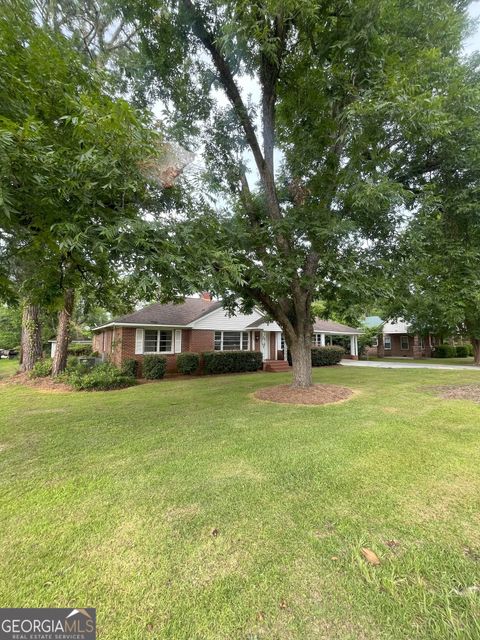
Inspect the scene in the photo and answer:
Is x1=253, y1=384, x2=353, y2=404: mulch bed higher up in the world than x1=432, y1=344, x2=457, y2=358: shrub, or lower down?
lower down

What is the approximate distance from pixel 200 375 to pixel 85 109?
13.0 meters

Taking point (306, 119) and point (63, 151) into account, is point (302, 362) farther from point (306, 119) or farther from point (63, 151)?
point (63, 151)

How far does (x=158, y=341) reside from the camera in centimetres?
1562

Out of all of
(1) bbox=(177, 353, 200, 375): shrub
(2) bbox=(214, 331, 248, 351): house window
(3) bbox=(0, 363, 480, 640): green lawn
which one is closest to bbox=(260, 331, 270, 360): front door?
(2) bbox=(214, 331, 248, 351): house window

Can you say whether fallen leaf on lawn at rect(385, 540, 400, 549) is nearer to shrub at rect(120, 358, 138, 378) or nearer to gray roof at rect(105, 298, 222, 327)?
shrub at rect(120, 358, 138, 378)

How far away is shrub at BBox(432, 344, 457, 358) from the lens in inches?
1161

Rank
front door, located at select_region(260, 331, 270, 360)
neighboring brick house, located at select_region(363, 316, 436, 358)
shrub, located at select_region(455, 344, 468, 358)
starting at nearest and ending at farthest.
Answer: front door, located at select_region(260, 331, 270, 360) → neighboring brick house, located at select_region(363, 316, 436, 358) → shrub, located at select_region(455, 344, 468, 358)

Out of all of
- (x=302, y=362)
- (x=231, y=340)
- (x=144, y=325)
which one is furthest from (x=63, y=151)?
(x=231, y=340)

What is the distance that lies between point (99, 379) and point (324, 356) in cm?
1439

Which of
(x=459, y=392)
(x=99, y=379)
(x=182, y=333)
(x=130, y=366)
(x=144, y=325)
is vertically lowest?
(x=459, y=392)

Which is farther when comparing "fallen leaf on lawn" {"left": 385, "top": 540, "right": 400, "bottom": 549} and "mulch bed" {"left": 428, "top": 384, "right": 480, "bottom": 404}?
"mulch bed" {"left": 428, "top": 384, "right": 480, "bottom": 404}

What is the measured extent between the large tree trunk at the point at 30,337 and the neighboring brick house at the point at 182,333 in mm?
3090

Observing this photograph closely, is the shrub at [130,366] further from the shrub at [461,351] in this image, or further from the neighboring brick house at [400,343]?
the shrub at [461,351]

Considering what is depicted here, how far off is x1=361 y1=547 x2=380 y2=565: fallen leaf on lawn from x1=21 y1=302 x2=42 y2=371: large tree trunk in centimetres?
1582
